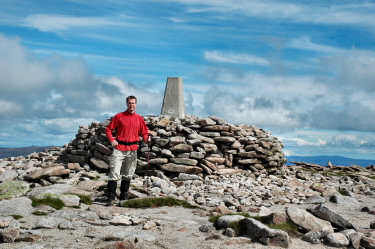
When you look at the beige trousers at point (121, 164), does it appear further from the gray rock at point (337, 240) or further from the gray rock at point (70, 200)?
the gray rock at point (337, 240)

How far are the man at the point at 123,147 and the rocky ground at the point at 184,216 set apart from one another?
2.31 ft

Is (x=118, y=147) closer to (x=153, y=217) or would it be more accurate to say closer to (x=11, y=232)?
(x=153, y=217)

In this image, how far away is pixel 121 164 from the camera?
38.4 ft

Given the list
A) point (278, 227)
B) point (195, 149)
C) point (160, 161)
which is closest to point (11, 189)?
point (160, 161)

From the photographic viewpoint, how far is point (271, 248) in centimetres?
684

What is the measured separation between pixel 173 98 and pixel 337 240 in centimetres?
1310

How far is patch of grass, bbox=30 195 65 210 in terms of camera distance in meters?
10.1

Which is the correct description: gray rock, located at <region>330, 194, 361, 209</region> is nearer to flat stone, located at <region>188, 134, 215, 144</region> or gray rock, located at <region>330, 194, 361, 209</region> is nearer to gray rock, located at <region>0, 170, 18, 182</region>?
flat stone, located at <region>188, 134, 215, 144</region>

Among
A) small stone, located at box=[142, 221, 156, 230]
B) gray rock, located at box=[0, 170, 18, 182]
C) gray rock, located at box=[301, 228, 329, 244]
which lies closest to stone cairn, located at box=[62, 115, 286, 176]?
gray rock, located at box=[0, 170, 18, 182]

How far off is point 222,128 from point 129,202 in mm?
7697

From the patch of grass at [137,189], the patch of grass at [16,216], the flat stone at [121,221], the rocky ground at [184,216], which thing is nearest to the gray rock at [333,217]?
the rocky ground at [184,216]

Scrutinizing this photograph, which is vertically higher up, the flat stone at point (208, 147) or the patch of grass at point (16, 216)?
the flat stone at point (208, 147)

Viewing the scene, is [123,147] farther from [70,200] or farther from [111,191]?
[70,200]

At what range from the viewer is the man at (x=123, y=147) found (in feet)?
37.6
